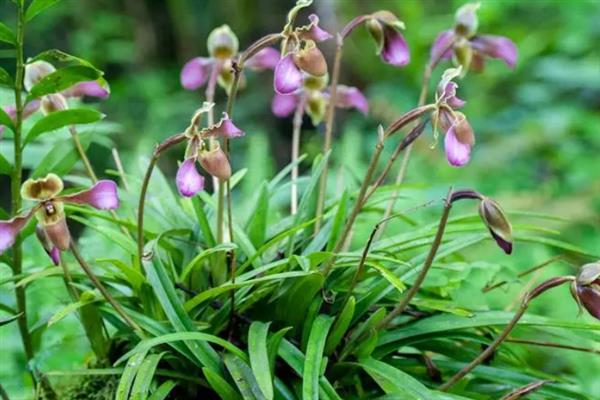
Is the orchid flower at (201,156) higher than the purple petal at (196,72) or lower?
lower

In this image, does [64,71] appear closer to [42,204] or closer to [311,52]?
[42,204]

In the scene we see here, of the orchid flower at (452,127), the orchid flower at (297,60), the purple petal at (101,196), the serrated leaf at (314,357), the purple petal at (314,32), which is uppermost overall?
the purple petal at (314,32)

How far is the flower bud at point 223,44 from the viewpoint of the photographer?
125 centimetres

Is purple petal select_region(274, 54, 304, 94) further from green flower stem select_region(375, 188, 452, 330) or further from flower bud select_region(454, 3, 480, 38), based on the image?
flower bud select_region(454, 3, 480, 38)

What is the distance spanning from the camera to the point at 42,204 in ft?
3.00

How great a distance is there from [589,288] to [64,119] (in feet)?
2.14

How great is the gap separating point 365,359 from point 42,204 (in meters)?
0.42

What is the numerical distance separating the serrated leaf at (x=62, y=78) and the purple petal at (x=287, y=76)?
8.6 inches

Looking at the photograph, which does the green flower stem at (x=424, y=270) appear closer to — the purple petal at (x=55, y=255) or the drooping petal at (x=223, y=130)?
the drooping petal at (x=223, y=130)

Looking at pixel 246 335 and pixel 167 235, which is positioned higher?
pixel 167 235

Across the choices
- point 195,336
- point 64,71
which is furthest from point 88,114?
point 195,336

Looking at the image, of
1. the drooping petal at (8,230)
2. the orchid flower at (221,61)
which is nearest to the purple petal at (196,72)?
the orchid flower at (221,61)

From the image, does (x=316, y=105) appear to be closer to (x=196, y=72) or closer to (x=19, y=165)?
(x=196, y=72)

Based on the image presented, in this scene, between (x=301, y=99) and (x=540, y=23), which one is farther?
(x=540, y=23)
